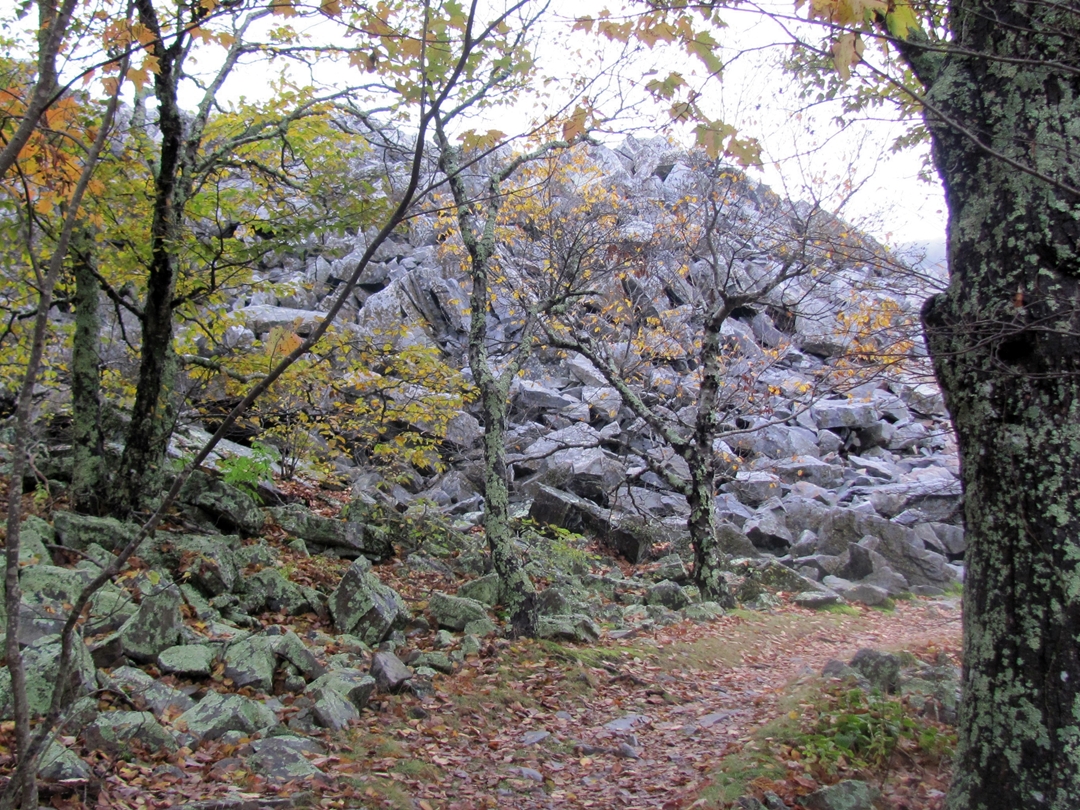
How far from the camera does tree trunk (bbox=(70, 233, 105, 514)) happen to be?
834 cm

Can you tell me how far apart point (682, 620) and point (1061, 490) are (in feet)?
28.1

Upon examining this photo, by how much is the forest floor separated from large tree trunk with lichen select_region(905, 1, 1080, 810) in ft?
2.79

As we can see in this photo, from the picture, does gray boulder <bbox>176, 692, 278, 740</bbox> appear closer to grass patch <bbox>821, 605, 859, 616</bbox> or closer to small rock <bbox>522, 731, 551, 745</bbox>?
small rock <bbox>522, 731, 551, 745</bbox>

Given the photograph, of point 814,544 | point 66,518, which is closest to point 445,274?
point 814,544

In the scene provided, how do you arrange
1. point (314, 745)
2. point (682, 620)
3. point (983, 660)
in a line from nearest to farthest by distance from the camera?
point (983, 660) < point (314, 745) < point (682, 620)

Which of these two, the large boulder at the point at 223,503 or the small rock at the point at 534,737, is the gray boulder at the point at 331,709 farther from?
the large boulder at the point at 223,503

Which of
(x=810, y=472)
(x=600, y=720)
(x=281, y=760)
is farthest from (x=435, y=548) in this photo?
(x=810, y=472)

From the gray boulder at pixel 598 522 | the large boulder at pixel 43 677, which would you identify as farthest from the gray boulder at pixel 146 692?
the gray boulder at pixel 598 522

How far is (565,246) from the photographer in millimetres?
12859

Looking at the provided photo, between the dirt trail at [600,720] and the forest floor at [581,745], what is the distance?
2cm

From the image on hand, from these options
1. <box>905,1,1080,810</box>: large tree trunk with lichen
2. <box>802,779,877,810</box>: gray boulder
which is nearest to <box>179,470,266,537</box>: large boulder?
<box>802,779,877,810</box>: gray boulder

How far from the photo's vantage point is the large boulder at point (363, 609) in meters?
7.92

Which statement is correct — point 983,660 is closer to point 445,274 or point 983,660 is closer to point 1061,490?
point 1061,490

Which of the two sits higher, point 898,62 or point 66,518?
point 898,62
